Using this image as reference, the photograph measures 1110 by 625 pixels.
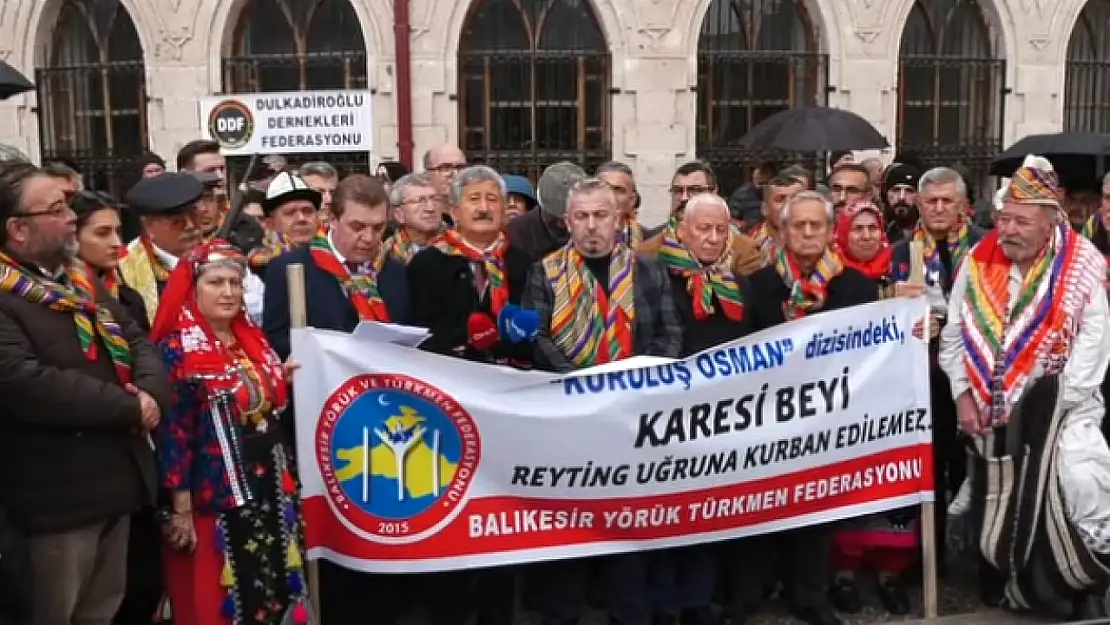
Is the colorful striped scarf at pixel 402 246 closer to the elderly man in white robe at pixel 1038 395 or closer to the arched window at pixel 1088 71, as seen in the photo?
the elderly man in white robe at pixel 1038 395

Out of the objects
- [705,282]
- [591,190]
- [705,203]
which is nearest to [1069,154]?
[705,203]

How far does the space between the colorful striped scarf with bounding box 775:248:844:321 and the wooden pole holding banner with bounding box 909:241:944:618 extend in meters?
0.31

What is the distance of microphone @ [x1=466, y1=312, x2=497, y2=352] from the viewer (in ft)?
14.5

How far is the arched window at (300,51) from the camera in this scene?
11.7 m

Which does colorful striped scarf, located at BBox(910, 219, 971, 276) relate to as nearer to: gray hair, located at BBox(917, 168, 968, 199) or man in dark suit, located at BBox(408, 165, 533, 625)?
gray hair, located at BBox(917, 168, 968, 199)

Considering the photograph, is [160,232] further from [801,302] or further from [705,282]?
[801,302]

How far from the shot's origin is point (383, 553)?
418 cm

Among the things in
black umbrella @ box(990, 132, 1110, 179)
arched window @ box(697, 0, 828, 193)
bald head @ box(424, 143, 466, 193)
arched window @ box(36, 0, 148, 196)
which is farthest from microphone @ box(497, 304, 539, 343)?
arched window @ box(36, 0, 148, 196)

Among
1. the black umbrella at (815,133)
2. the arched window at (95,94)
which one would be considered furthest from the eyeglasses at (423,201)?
the arched window at (95,94)

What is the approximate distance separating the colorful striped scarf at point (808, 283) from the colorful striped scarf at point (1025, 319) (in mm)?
612

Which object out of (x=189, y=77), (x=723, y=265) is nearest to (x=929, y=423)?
(x=723, y=265)

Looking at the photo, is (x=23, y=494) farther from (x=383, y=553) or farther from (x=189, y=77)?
(x=189, y=77)

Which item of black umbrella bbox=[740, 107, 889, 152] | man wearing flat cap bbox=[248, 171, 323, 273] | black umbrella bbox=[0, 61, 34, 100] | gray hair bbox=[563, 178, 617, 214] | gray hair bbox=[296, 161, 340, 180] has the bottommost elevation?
man wearing flat cap bbox=[248, 171, 323, 273]

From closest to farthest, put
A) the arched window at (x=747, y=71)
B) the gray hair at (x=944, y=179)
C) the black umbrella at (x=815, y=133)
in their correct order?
the gray hair at (x=944, y=179), the black umbrella at (x=815, y=133), the arched window at (x=747, y=71)
